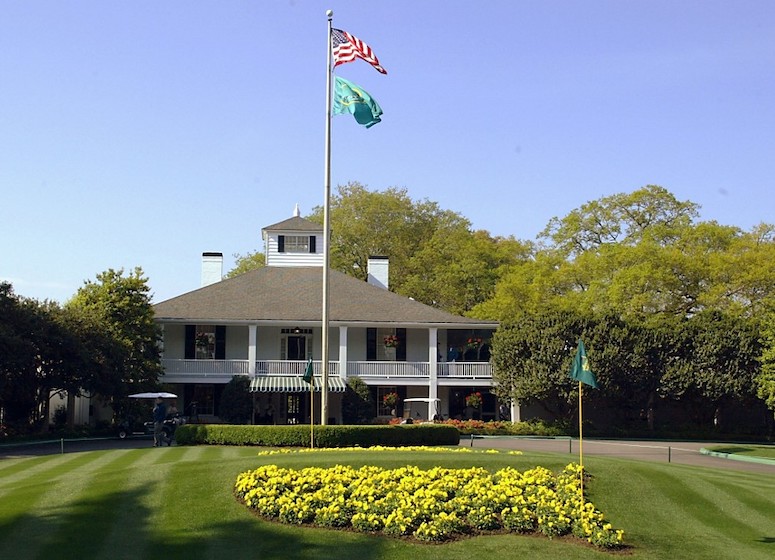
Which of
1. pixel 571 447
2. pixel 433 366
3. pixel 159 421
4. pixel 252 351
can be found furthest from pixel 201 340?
pixel 571 447

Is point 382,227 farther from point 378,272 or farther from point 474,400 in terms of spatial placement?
point 474,400

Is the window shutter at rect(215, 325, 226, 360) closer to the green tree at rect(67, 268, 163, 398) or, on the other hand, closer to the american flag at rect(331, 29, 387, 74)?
the green tree at rect(67, 268, 163, 398)

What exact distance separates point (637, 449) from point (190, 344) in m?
23.3

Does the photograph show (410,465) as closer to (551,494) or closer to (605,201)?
(551,494)

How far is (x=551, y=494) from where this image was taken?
17328 millimetres

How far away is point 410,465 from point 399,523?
370cm

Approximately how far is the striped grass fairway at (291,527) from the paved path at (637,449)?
747 centimetres

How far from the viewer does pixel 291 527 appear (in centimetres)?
1576

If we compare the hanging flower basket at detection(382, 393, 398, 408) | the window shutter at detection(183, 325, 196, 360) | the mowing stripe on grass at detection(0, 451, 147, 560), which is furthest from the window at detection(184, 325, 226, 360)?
the mowing stripe on grass at detection(0, 451, 147, 560)

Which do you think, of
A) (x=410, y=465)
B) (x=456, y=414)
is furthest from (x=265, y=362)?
(x=410, y=465)

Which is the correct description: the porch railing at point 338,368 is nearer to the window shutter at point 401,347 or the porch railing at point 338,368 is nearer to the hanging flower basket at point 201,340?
the hanging flower basket at point 201,340

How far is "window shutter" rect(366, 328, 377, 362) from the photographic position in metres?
48.6

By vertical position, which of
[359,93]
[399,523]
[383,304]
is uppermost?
[359,93]

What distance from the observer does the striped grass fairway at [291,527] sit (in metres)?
14.7
